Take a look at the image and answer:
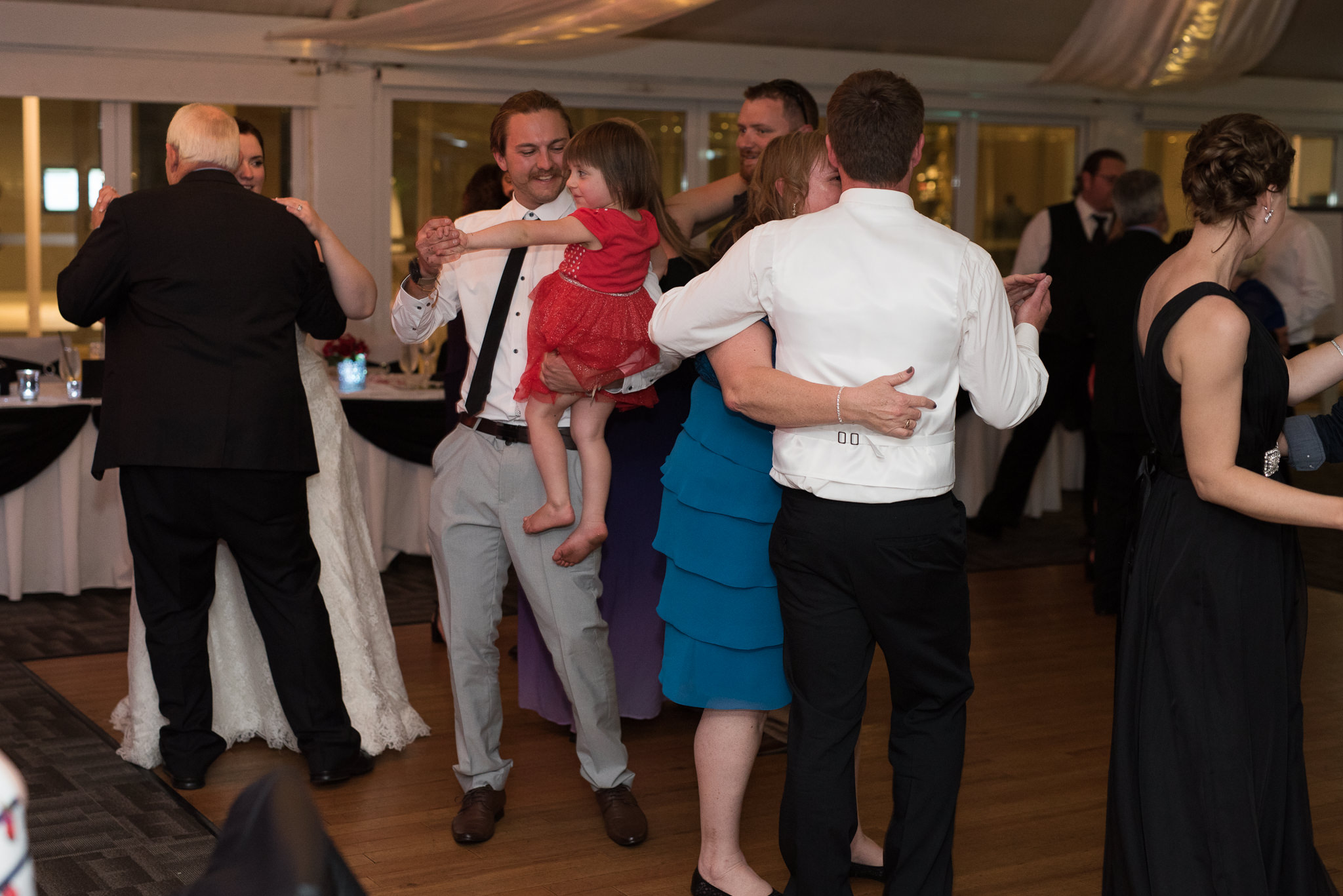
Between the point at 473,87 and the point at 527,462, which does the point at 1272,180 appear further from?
the point at 473,87

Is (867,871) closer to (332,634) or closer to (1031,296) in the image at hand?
(1031,296)

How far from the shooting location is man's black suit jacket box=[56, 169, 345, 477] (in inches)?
119

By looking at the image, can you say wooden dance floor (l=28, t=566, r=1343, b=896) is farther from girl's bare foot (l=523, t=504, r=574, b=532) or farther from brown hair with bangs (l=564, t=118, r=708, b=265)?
brown hair with bangs (l=564, t=118, r=708, b=265)

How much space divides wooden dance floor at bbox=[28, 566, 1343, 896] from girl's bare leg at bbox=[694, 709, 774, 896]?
5.6 inches

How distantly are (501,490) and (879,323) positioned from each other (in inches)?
43.3

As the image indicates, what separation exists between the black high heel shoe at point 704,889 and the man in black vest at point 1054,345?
4.04 m

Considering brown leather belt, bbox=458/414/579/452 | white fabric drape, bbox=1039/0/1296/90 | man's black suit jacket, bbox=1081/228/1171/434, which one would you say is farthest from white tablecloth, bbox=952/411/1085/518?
brown leather belt, bbox=458/414/579/452

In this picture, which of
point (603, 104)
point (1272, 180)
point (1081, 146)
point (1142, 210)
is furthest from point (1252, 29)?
point (1272, 180)

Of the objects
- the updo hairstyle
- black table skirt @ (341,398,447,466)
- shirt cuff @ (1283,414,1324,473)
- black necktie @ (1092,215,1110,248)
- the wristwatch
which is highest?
the updo hairstyle

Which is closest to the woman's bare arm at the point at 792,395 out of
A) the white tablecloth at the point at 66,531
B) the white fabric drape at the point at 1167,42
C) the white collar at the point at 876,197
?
the white collar at the point at 876,197

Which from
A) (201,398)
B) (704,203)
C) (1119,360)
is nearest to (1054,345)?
(1119,360)

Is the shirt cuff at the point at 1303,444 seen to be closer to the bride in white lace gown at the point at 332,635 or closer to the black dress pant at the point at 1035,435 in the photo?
the bride in white lace gown at the point at 332,635

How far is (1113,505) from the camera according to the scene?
17.4 feet

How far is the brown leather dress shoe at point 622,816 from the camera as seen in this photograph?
9.87 ft
